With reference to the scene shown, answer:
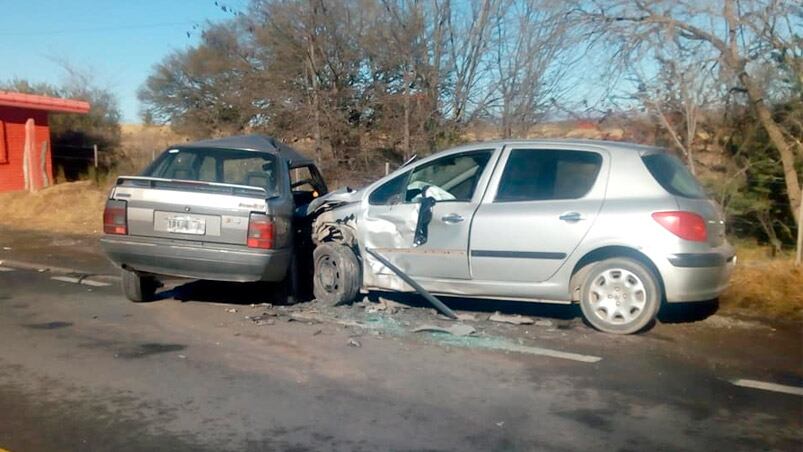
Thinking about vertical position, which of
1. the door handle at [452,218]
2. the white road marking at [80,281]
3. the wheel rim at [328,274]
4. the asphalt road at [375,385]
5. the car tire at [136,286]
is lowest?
the asphalt road at [375,385]

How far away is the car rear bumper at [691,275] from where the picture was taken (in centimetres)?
682

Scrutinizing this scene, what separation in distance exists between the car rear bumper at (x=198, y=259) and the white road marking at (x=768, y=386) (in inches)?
160

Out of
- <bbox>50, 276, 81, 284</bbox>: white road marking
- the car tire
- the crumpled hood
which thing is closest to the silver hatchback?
the crumpled hood

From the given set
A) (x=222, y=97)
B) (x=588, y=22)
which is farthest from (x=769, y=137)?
(x=222, y=97)

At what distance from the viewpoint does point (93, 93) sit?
34.0m

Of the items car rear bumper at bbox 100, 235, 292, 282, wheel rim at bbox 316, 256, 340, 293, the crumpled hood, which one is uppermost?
the crumpled hood

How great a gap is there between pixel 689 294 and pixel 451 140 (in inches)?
399

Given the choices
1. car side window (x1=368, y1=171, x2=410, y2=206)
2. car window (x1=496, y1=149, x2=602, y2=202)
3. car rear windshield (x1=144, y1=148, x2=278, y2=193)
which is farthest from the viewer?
car rear windshield (x1=144, y1=148, x2=278, y2=193)

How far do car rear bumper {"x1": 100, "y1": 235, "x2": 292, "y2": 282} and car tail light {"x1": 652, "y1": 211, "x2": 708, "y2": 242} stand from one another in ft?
11.2

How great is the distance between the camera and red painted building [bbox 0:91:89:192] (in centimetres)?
2109

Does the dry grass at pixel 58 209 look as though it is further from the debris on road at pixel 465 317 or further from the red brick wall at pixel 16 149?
the debris on road at pixel 465 317

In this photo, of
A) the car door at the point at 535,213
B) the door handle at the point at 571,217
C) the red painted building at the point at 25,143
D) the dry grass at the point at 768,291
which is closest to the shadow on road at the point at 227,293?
the car door at the point at 535,213

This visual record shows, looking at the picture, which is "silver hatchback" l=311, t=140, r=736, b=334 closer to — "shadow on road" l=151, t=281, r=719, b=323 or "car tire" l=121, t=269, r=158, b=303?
"shadow on road" l=151, t=281, r=719, b=323

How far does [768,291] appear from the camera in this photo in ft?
27.7
